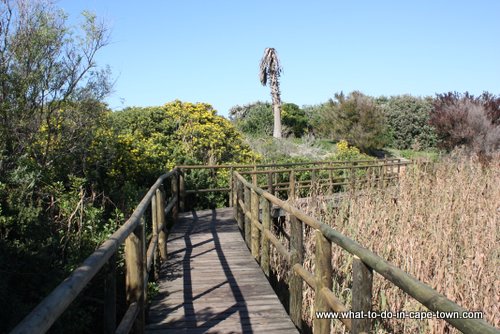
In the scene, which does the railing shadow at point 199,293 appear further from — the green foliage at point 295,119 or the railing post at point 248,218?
the green foliage at point 295,119

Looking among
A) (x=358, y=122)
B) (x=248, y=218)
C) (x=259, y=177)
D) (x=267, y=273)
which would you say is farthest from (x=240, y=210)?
(x=358, y=122)

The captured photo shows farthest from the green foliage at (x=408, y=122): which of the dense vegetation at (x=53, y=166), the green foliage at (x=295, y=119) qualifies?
the dense vegetation at (x=53, y=166)

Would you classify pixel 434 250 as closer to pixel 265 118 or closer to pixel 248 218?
pixel 248 218

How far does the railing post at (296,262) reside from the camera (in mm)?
4047

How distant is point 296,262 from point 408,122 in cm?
3111

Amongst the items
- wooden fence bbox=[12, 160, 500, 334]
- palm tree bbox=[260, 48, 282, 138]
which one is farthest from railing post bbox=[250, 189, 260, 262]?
palm tree bbox=[260, 48, 282, 138]

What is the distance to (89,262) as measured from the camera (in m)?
2.09

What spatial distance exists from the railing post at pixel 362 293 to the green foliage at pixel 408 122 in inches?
1220

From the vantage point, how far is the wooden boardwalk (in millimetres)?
3836

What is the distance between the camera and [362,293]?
8.42ft

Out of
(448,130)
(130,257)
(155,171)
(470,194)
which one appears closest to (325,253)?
(130,257)

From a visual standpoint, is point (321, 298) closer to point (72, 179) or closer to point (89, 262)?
point (89, 262)

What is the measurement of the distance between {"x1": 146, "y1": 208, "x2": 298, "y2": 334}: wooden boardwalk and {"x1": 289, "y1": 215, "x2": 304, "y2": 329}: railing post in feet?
0.31

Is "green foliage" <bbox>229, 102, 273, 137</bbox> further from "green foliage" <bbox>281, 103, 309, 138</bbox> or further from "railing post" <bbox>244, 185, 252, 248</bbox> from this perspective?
"railing post" <bbox>244, 185, 252, 248</bbox>
